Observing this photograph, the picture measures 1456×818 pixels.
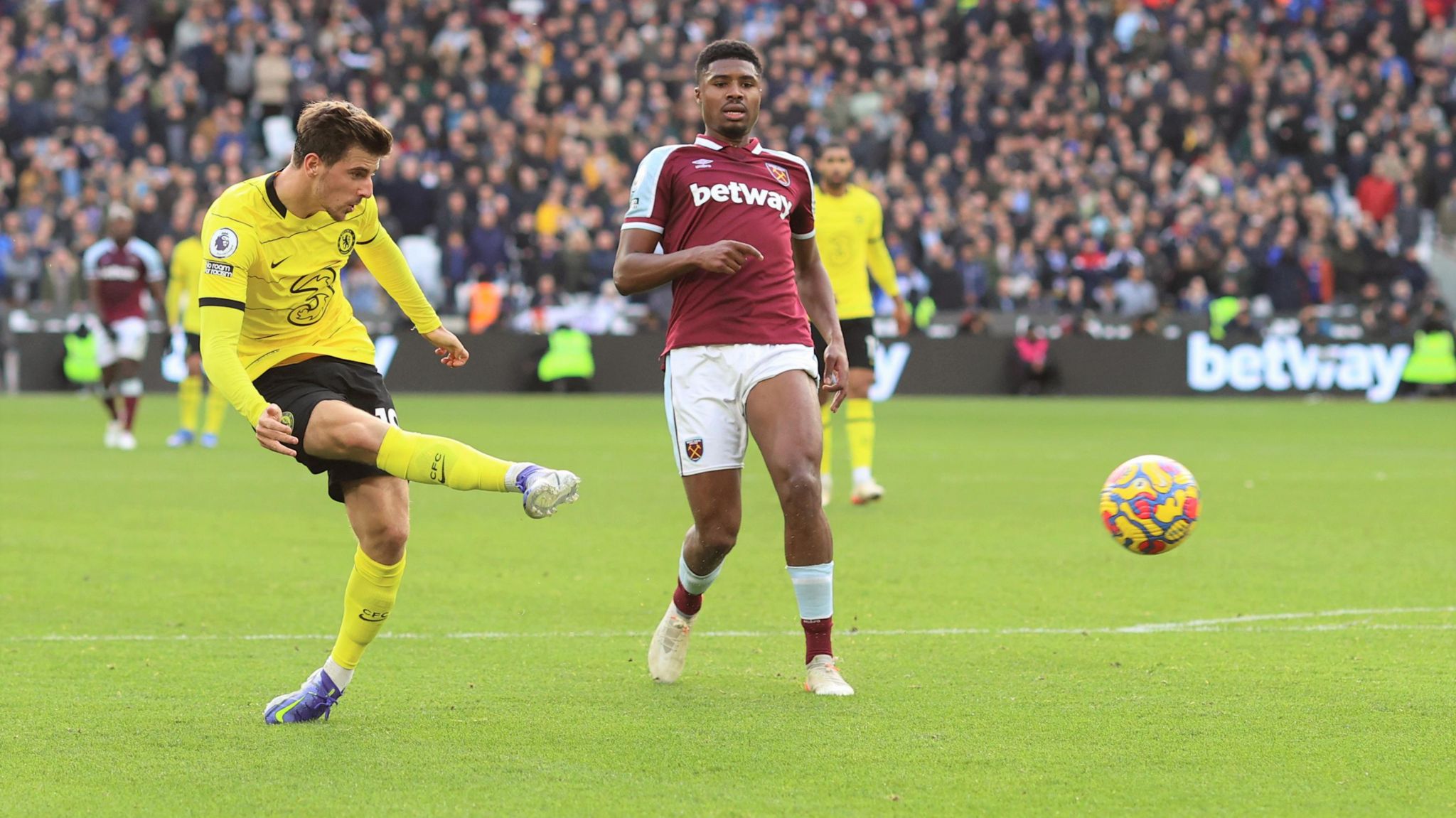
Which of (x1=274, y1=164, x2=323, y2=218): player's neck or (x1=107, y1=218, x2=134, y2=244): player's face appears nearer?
(x1=274, y1=164, x2=323, y2=218): player's neck

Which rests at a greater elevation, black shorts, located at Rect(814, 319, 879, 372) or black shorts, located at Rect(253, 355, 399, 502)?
black shorts, located at Rect(253, 355, 399, 502)

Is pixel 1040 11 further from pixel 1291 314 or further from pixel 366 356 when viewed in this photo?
pixel 366 356

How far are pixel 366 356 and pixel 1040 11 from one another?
29.2 meters

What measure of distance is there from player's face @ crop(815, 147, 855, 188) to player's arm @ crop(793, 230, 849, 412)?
6003 mm

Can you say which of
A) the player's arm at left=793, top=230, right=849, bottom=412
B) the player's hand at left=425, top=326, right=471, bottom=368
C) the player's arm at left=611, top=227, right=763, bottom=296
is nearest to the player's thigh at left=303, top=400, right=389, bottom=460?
the player's hand at left=425, top=326, right=471, bottom=368

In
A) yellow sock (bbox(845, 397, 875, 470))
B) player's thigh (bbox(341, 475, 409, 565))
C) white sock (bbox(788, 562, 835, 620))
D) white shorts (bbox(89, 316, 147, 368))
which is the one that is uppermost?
player's thigh (bbox(341, 475, 409, 565))

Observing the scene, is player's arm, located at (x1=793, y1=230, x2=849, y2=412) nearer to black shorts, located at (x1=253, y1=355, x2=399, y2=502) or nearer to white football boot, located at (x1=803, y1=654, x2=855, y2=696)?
white football boot, located at (x1=803, y1=654, x2=855, y2=696)

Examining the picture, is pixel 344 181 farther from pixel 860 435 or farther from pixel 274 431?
pixel 860 435

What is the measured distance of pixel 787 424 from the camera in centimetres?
639

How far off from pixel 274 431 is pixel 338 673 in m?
1.03

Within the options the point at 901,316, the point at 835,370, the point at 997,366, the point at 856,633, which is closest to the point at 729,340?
the point at 835,370

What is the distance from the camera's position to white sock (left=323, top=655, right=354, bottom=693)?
240 inches

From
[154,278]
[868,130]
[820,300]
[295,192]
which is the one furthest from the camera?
[868,130]

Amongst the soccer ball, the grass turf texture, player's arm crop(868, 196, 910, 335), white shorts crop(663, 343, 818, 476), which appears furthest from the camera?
player's arm crop(868, 196, 910, 335)
